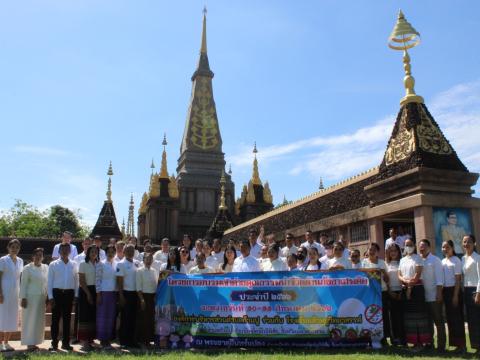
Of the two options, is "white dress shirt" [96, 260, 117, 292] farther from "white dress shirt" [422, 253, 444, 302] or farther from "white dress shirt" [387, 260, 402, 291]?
"white dress shirt" [422, 253, 444, 302]

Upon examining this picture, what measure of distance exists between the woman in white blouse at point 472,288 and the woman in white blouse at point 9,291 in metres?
7.56

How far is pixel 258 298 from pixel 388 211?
5.16 meters

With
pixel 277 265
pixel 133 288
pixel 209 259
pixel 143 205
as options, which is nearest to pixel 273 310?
pixel 277 265

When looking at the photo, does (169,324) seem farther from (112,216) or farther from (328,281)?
(112,216)

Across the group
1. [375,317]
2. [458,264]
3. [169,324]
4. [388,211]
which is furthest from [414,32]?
[169,324]

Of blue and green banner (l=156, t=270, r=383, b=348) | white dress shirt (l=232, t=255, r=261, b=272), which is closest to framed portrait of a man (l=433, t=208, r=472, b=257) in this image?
blue and green banner (l=156, t=270, r=383, b=348)

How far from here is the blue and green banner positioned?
7.79 m

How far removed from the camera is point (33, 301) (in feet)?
28.4

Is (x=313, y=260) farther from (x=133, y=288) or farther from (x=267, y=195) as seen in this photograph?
(x=267, y=195)

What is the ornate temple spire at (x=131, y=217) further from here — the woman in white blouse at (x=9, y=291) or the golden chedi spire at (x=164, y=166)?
the woman in white blouse at (x=9, y=291)

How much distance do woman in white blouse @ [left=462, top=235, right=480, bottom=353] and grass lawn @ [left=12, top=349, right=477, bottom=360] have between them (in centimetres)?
44

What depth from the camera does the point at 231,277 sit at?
332 inches

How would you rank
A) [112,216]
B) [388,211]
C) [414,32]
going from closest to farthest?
[388,211], [414,32], [112,216]

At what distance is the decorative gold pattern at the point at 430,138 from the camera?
11797 millimetres
